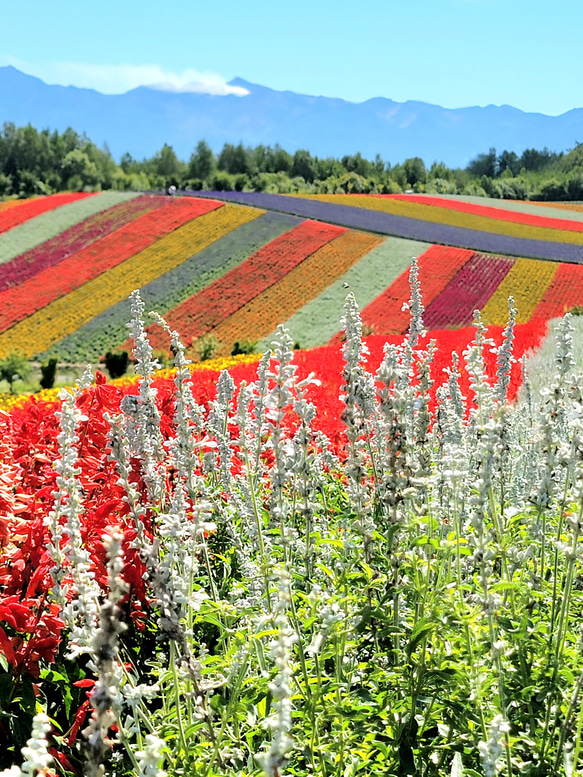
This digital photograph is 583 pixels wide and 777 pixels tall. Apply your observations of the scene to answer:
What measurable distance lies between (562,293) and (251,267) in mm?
14239

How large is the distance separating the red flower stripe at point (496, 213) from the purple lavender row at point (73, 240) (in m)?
18.4

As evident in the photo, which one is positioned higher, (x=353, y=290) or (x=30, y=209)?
(x=30, y=209)

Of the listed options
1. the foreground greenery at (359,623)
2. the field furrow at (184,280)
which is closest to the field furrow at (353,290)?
the field furrow at (184,280)

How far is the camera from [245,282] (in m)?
32.1

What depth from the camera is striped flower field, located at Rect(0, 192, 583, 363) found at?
1115 inches

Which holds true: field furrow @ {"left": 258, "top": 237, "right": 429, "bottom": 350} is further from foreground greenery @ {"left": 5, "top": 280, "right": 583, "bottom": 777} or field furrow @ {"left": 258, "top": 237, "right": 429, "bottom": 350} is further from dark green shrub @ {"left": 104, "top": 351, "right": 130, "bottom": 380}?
foreground greenery @ {"left": 5, "top": 280, "right": 583, "bottom": 777}

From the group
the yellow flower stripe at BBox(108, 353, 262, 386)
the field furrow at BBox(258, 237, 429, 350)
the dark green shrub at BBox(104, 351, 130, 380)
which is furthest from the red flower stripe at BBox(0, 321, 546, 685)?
the field furrow at BBox(258, 237, 429, 350)

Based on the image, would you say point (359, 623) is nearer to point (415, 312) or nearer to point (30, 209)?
point (415, 312)

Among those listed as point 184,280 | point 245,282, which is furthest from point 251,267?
point 184,280

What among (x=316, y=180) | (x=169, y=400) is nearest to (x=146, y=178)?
(x=316, y=180)

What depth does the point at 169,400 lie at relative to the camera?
5.00 m

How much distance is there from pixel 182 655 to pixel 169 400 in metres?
3.13

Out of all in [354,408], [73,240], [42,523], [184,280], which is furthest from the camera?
[73,240]

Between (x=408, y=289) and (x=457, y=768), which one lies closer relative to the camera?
(x=457, y=768)
